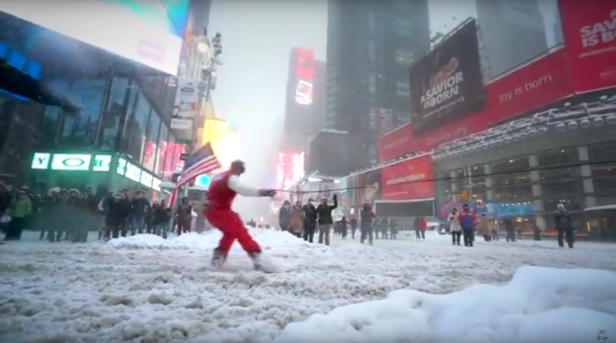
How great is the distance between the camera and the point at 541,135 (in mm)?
23266

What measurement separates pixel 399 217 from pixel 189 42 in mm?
37432

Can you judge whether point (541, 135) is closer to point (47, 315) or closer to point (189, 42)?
point (47, 315)

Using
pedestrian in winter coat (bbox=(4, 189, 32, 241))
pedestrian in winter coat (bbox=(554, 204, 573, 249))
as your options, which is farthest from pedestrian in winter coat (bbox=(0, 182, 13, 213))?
pedestrian in winter coat (bbox=(554, 204, 573, 249))

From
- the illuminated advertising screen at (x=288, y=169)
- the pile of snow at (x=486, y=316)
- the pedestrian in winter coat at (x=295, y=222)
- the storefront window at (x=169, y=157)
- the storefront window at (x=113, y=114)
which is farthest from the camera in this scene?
the illuminated advertising screen at (x=288, y=169)

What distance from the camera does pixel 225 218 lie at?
4176 mm

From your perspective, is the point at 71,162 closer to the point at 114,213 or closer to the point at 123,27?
the point at 123,27

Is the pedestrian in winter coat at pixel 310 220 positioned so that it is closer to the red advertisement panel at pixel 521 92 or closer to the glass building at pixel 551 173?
the glass building at pixel 551 173

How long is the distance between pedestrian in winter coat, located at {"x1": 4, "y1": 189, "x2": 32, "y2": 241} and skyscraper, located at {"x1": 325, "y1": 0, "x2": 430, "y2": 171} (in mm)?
83012

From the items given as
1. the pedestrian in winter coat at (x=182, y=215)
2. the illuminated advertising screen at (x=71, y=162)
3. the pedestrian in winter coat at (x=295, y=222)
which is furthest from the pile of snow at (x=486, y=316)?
the illuminated advertising screen at (x=71, y=162)

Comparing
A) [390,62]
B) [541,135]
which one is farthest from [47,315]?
[390,62]

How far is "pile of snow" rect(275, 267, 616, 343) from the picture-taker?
1.72 metres

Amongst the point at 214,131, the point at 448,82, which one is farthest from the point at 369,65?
the point at 214,131

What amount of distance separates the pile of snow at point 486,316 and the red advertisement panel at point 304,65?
146468 millimetres

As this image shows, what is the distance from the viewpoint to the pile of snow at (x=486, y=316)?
1.72 meters
